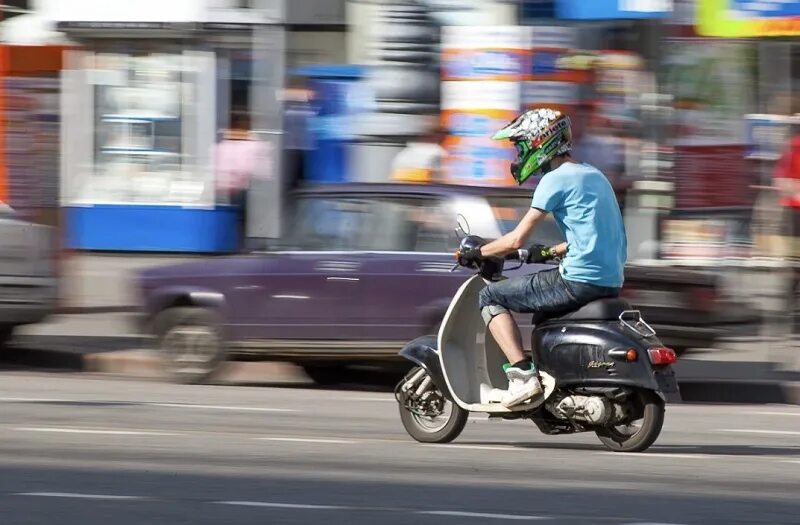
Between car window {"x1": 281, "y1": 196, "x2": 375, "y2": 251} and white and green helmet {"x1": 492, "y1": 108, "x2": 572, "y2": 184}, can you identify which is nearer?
white and green helmet {"x1": 492, "y1": 108, "x2": 572, "y2": 184}

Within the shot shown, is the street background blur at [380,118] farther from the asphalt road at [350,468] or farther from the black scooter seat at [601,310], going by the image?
the black scooter seat at [601,310]

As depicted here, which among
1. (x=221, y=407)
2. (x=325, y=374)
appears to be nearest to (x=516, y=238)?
(x=221, y=407)

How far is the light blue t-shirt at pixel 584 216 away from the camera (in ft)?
30.0

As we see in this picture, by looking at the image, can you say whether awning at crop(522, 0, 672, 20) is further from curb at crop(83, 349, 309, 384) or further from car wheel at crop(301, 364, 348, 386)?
car wheel at crop(301, 364, 348, 386)

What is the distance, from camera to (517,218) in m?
12.4

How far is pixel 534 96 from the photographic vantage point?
18859 mm

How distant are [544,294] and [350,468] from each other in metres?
1.39

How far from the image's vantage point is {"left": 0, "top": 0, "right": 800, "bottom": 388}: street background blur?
609 inches

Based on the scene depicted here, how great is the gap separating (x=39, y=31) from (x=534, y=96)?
25.7 feet

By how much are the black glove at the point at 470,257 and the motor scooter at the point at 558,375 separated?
0.04 meters

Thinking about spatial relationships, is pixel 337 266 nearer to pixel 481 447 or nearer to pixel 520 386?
pixel 481 447

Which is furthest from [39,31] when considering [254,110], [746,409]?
[746,409]

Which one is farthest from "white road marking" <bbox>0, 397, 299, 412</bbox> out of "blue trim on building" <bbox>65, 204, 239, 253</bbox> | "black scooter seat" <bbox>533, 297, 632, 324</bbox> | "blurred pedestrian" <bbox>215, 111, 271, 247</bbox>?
"blue trim on building" <bbox>65, 204, 239, 253</bbox>

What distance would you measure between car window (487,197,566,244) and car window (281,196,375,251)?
0.94 metres
